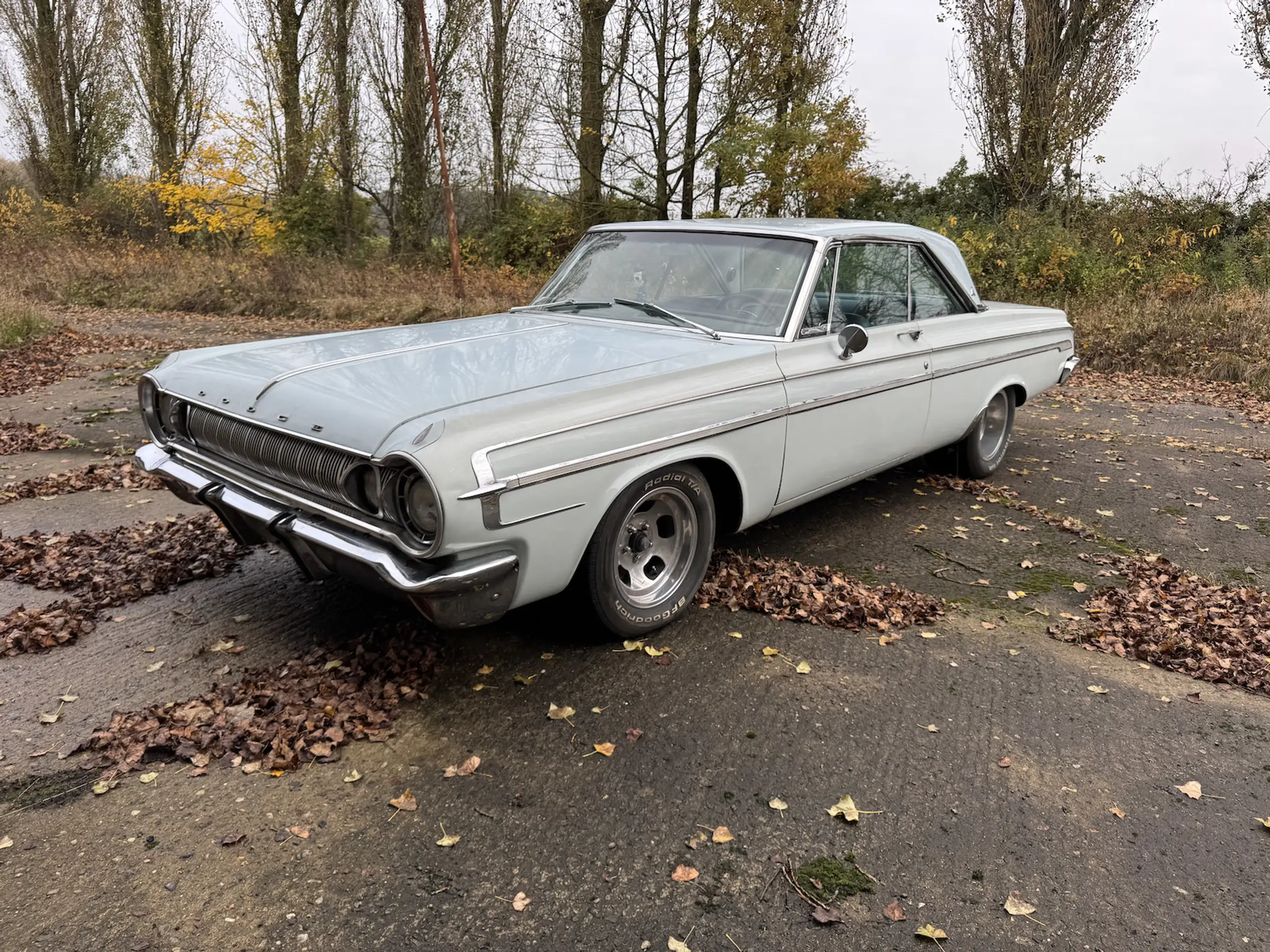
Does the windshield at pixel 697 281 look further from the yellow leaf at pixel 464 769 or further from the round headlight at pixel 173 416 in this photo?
the yellow leaf at pixel 464 769

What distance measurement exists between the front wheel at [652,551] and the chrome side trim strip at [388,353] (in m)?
1.10

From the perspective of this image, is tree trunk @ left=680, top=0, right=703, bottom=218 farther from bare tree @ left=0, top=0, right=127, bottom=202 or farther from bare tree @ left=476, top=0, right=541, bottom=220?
A: bare tree @ left=0, top=0, right=127, bottom=202

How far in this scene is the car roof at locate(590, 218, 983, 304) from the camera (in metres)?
4.53

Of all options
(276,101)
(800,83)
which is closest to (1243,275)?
(800,83)

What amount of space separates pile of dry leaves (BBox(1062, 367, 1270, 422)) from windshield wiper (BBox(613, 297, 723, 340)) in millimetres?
6997

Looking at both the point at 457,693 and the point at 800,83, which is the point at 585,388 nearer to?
the point at 457,693

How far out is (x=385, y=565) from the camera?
286cm

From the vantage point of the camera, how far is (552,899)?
2.38 m

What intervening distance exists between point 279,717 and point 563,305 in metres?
2.53

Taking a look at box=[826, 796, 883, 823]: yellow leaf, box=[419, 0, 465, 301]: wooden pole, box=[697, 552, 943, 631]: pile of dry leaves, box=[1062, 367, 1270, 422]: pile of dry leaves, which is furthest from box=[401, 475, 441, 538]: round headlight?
box=[419, 0, 465, 301]: wooden pole

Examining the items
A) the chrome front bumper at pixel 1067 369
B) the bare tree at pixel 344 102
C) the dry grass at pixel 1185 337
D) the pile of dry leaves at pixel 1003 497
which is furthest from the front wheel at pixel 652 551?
the bare tree at pixel 344 102

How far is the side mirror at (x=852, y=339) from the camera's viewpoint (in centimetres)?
Answer: 421

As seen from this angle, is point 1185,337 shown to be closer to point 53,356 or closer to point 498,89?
point 53,356

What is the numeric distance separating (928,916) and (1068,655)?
1820mm
